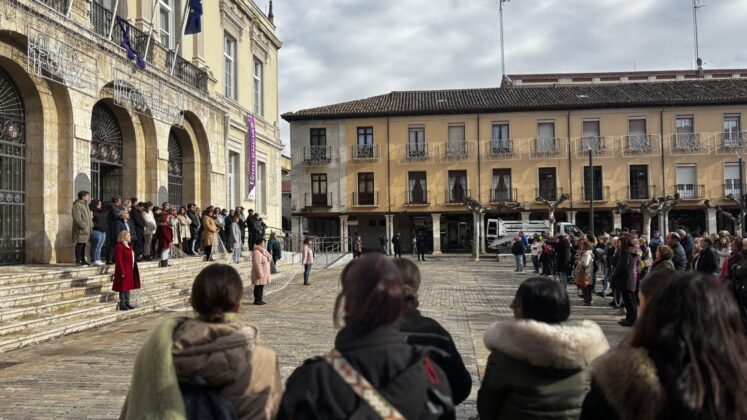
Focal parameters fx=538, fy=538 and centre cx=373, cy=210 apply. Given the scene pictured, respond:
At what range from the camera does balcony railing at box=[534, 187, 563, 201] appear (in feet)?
125

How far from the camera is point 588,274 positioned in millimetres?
12109

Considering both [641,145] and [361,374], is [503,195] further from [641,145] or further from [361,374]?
[361,374]

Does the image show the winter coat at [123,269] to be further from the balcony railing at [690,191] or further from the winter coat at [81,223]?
the balcony railing at [690,191]

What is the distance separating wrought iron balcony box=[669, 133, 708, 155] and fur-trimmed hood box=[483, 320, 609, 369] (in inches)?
1596

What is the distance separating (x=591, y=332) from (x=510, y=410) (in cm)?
54

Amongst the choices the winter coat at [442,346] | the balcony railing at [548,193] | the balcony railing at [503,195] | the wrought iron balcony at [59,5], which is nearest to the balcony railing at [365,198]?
the balcony railing at [503,195]

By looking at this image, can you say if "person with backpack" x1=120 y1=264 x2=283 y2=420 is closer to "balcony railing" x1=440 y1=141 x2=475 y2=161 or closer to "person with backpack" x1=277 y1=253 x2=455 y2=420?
"person with backpack" x1=277 y1=253 x2=455 y2=420

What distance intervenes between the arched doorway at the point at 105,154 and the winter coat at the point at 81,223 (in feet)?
10.6

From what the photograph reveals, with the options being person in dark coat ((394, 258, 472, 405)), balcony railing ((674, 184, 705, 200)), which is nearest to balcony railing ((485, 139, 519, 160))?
balcony railing ((674, 184, 705, 200))

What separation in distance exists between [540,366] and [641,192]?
39763 mm

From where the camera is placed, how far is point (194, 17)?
1758 centimetres

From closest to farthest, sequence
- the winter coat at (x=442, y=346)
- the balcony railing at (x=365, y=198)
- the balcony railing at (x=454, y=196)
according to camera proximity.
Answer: the winter coat at (x=442, y=346) < the balcony railing at (x=454, y=196) < the balcony railing at (x=365, y=198)

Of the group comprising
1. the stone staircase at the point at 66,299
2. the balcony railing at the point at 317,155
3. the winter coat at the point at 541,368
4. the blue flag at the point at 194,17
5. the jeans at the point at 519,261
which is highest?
the blue flag at the point at 194,17

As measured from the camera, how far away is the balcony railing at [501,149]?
38688 mm
